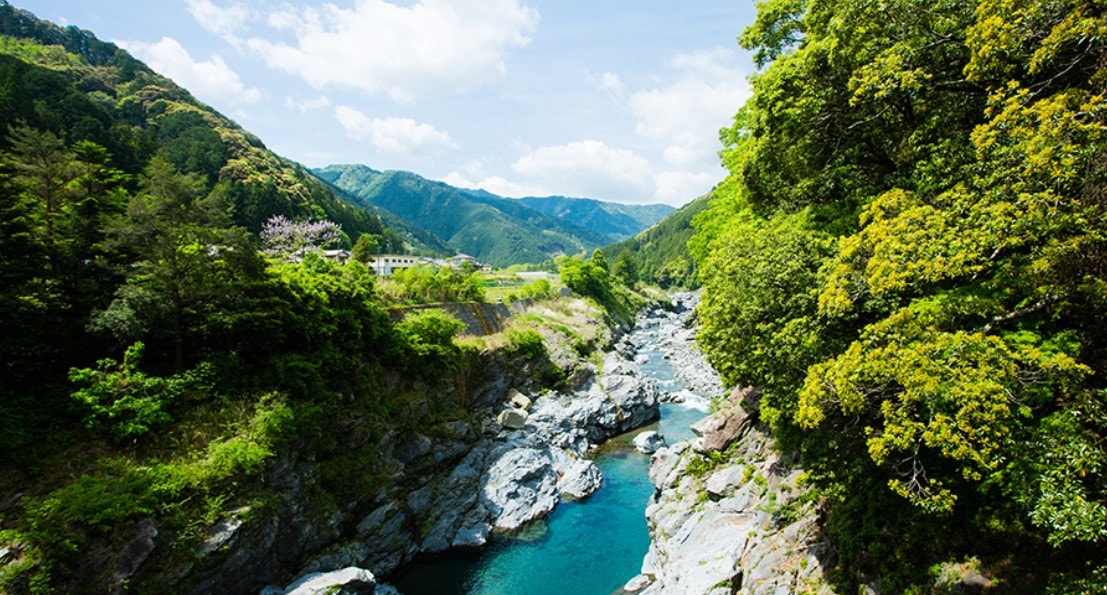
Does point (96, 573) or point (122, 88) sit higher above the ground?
point (122, 88)

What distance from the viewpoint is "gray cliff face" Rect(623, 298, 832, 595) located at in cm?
1302

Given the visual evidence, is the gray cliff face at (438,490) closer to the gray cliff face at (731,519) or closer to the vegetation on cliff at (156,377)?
the vegetation on cliff at (156,377)

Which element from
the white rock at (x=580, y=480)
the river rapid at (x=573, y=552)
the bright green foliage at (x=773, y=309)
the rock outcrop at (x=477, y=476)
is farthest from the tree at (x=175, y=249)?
the bright green foliage at (x=773, y=309)

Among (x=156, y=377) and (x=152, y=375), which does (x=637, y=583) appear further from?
(x=152, y=375)

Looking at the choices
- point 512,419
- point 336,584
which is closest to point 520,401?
point 512,419

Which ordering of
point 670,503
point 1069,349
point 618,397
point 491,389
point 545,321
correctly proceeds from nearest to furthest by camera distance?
point 1069,349
point 670,503
point 491,389
point 618,397
point 545,321

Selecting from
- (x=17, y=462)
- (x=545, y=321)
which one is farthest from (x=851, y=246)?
(x=545, y=321)

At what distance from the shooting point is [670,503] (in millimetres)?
20938

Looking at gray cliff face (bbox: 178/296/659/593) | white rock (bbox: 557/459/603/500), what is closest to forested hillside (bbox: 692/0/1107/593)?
white rock (bbox: 557/459/603/500)

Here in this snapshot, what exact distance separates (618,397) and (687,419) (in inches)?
207

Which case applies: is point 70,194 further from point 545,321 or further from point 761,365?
point 545,321

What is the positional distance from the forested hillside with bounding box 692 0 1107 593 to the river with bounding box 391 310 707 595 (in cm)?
1036

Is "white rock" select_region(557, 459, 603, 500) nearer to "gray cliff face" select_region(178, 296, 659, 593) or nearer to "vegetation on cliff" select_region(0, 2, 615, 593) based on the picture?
"gray cliff face" select_region(178, 296, 659, 593)

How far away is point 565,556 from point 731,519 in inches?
307
